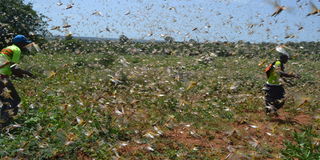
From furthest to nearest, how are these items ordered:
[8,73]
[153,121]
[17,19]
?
1. [17,19]
2. [153,121]
3. [8,73]

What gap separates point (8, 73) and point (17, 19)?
14.8m

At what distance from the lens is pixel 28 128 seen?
6773mm

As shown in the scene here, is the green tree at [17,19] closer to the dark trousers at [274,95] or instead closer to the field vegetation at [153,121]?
the field vegetation at [153,121]

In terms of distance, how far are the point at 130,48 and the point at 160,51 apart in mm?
2797

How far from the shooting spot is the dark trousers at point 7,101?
6707 mm

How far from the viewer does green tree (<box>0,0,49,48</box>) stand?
61.3ft

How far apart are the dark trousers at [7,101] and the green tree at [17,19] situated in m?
12.5

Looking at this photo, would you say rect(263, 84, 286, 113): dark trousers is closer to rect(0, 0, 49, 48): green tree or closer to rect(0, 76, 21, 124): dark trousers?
rect(0, 76, 21, 124): dark trousers

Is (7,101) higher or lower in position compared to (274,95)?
higher

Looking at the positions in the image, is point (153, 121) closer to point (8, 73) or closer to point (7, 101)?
point (7, 101)

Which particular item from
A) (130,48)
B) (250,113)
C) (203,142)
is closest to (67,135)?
(203,142)

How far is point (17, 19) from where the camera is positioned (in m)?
20.3

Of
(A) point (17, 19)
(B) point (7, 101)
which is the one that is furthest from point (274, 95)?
(A) point (17, 19)

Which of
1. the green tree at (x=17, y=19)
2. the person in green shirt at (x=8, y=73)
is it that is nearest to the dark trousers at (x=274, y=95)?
the person in green shirt at (x=8, y=73)
